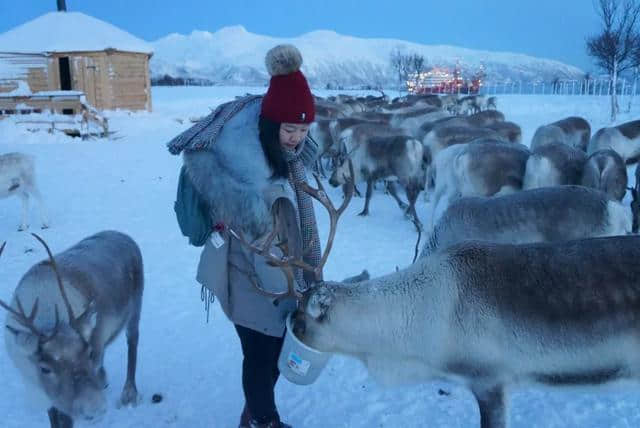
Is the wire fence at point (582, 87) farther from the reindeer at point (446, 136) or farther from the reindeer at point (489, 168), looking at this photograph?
the reindeer at point (489, 168)

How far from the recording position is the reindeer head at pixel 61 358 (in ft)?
8.87

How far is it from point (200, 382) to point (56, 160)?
12.0 meters

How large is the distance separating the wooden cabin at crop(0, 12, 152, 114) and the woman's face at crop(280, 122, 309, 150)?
23.4 metres

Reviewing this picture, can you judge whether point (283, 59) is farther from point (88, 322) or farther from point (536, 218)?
point (536, 218)

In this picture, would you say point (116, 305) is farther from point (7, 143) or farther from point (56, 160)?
point (7, 143)

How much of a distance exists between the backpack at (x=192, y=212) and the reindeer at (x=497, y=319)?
292mm

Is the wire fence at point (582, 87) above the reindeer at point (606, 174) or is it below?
above

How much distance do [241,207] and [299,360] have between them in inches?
29.5

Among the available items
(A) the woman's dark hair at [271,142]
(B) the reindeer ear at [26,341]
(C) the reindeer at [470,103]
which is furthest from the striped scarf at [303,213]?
(C) the reindeer at [470,103]

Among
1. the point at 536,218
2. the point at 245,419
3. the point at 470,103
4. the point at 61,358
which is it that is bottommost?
the point at 245,419

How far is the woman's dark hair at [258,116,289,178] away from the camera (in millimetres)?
2629

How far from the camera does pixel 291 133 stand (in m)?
2.69

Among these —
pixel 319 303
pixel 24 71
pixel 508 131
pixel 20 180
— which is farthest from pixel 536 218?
pixel 24 71

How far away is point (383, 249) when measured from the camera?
23.1ft
